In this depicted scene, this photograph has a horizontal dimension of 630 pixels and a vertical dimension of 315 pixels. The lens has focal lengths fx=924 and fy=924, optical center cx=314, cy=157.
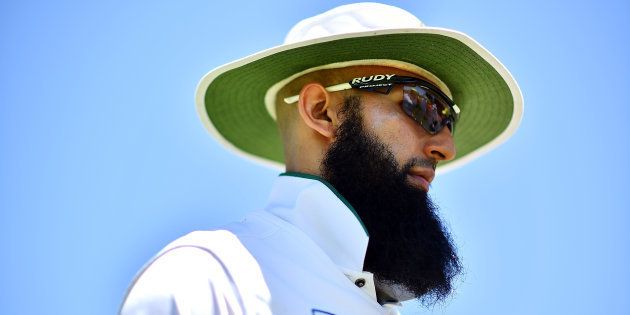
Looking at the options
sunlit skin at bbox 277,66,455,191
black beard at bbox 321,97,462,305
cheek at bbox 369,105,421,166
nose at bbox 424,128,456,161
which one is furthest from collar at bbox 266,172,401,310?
nose at bbox 424,128,456,161

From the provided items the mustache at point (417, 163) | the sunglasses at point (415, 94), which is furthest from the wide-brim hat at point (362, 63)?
the mustache at point (417, 163)

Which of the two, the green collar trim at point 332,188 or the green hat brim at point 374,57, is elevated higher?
the green hat brim at point 374,57

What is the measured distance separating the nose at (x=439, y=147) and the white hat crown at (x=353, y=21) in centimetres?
53

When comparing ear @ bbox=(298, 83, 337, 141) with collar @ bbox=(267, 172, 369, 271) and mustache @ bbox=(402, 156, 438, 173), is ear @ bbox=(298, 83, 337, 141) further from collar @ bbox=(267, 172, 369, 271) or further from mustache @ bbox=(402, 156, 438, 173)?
collar @ bbox=(267, 172, 369, 271)

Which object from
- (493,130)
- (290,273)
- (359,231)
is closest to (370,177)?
(359,231)

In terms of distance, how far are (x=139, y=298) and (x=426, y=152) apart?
1788 millimetres

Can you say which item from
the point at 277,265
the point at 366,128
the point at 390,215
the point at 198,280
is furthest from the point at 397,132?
the point at 198,280

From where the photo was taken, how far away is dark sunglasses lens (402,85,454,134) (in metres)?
4.27

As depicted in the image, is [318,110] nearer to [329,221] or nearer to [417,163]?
[417,163]

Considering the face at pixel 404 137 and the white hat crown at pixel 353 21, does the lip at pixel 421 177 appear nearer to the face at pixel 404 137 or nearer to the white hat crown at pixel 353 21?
the face at pixel 404 137

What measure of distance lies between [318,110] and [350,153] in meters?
0.33

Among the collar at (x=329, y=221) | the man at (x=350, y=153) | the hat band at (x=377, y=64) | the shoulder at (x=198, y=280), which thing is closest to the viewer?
the shoulder at (x=198, y=280)

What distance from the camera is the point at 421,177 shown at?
4.19 meters

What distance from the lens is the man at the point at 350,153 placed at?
129 inches
